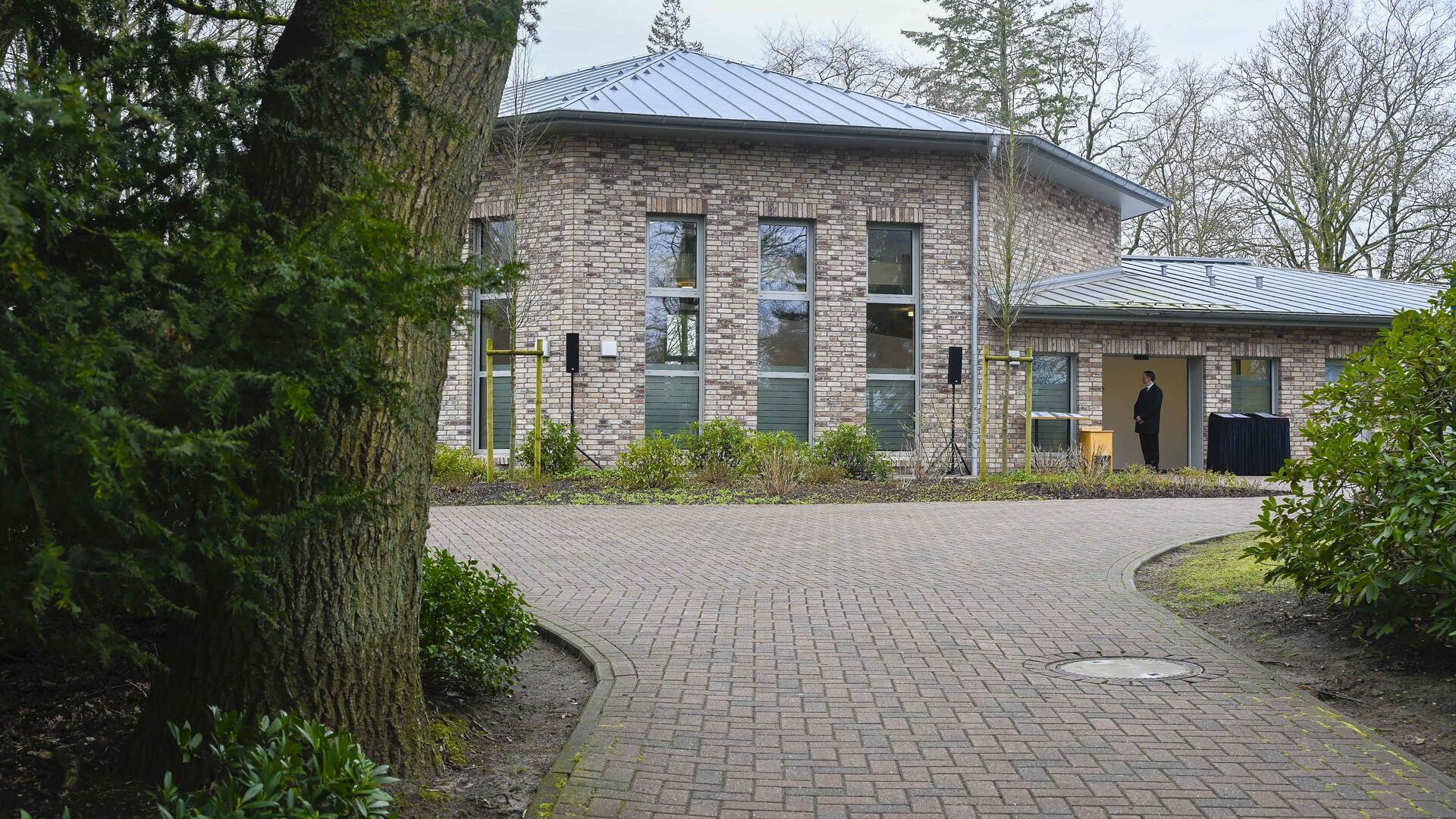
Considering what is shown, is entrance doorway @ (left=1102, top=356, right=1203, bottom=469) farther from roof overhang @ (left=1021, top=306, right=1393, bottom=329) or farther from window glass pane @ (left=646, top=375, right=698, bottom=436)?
window glass pane @ (left=646, top=375, right=698, bottom=436)

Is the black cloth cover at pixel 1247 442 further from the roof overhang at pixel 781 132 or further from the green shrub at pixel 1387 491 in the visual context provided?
the green shrub at pixel 1387 491

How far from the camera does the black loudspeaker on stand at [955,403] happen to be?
18859 mm

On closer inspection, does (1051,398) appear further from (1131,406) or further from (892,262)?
(1131,406)

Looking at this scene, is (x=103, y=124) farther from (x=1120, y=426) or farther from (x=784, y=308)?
(x=1120, y=426)

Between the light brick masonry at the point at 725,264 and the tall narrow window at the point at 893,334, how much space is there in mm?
259

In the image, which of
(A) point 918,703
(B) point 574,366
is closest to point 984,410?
(B) point 574,366

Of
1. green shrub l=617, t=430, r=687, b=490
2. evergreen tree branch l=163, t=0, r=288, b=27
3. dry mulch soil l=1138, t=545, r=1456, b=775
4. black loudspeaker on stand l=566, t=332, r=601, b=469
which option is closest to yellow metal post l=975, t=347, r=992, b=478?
green shrub l=617, t=430, r=687, b=490

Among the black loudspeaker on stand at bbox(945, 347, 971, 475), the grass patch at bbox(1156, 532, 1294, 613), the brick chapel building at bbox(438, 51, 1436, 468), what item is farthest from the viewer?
the brick chapel building at bbox(438, 51, 1436, 468)

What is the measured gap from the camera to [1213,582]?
862cm

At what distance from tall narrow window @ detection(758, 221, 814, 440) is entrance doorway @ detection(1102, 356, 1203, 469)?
9871 mm

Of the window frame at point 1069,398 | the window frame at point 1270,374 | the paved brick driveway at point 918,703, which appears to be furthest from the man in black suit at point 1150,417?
the paved brick driveway at point 918,703

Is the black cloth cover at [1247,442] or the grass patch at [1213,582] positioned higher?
the black cloth cover at [1247,442]

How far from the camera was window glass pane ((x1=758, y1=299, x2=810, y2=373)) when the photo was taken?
2005 cm

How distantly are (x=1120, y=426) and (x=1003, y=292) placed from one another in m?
9.22
